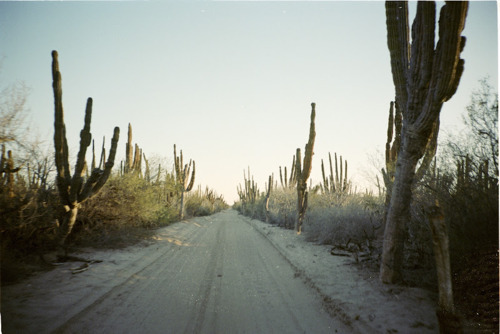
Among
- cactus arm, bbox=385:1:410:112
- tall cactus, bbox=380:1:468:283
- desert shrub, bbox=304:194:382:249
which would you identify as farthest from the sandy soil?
cactus arm, bbox=385:1:410:112

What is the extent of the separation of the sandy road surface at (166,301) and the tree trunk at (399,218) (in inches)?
61.7

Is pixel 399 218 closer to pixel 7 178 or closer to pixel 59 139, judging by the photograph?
pixel 59 139

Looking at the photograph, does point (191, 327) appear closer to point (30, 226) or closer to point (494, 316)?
point (494, 316)

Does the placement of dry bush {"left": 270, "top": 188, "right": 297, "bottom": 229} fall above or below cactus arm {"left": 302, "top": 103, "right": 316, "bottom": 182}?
below

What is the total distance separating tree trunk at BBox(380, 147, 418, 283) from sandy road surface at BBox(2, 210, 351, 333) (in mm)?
1567

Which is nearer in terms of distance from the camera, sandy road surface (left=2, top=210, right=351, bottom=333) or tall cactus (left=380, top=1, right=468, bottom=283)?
sandy road surface (left=2, top=210, right=351, bottom=333)

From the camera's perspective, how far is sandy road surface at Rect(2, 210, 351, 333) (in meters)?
3.51

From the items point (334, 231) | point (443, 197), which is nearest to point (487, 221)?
point (443, 197)

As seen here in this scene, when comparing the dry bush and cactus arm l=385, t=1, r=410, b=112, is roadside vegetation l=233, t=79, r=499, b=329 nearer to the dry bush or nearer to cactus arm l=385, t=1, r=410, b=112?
cactus arm l=385, t=1, r=410, b=112

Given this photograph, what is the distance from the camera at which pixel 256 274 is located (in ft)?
20.3

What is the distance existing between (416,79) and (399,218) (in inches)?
98.7

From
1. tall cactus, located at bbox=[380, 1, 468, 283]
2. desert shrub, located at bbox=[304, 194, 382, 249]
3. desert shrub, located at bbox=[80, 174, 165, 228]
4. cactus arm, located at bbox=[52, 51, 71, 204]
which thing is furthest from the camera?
desert shrub, located at bbox=[304, 194, 382, 249]

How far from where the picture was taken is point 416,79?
176 inches

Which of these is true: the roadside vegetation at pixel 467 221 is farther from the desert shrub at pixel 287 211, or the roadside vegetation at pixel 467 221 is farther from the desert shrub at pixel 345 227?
the desert shrub at pixel 287 211
